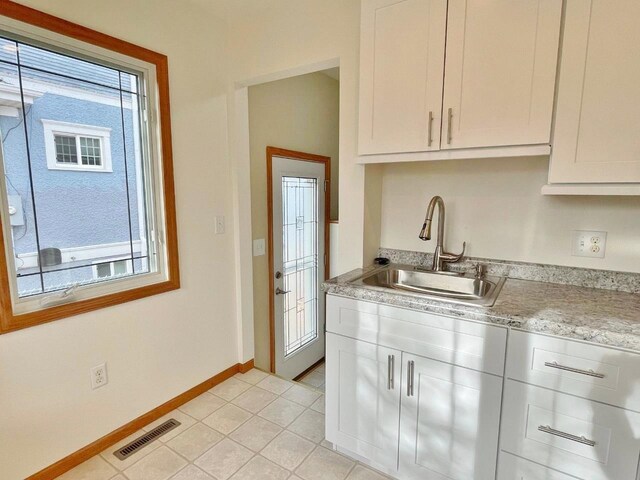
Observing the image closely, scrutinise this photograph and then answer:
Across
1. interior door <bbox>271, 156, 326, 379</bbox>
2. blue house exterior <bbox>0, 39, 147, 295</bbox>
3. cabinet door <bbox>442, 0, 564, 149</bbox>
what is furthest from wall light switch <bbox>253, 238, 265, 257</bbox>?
cabinet door <bbox>442, 0, 564, 149</bbox>

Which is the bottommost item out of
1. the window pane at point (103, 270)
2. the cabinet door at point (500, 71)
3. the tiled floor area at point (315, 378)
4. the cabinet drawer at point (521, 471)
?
the tiled floor area at point (315, 378)

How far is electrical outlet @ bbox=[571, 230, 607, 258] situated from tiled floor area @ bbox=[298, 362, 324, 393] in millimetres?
2245

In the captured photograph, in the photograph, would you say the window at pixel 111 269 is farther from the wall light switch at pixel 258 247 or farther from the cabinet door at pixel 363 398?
the cabinet door at pixel 363 398

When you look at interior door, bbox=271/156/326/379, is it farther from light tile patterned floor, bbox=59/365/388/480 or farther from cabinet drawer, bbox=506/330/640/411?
cabinet drawer, bbox=506/330/640/411

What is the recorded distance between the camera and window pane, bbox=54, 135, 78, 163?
1.65 metres

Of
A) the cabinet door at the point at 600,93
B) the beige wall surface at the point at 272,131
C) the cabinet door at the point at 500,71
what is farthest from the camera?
the beige wall surface at the point at 272,131

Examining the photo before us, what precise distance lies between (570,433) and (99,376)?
2.16m

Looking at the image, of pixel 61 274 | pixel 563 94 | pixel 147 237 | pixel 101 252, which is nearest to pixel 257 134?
pixel 147 237

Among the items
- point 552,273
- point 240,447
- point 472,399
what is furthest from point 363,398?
point 552,273

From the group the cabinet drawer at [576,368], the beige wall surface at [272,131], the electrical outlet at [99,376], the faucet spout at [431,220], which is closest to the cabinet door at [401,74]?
the faucet spout at [431,220]

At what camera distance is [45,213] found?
1620 mm

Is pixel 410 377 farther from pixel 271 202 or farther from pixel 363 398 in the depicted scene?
pixel 271 202

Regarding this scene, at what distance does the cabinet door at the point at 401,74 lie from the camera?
155 cm

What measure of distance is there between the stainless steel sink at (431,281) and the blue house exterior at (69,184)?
1.38m
